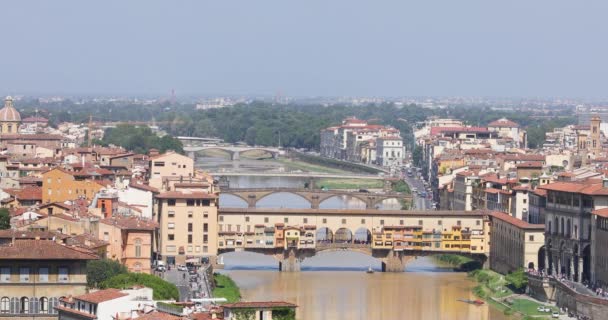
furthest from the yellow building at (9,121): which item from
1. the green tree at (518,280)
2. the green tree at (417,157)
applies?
the green tree at (518,280)

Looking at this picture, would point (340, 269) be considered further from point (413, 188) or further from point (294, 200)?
point (413, 188)

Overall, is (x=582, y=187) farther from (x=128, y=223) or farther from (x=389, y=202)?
(x=389, y=202)

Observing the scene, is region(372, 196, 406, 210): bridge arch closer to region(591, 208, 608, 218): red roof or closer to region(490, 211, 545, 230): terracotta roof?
region(490, 211, 545, 230): terracotta roof

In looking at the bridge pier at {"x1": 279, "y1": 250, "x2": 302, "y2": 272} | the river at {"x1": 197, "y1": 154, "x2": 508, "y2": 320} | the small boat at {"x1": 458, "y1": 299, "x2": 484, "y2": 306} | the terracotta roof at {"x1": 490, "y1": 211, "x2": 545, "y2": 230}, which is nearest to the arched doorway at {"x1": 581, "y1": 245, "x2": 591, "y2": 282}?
the small boat at {"x1": 458, "y1": 299, "x2": 484, "y2": 306}

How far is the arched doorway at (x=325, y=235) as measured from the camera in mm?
50150

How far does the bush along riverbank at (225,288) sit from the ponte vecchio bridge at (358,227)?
505 cm

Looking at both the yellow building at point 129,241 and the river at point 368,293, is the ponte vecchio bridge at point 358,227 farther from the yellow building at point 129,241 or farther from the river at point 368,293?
the yellow building at point 129,241

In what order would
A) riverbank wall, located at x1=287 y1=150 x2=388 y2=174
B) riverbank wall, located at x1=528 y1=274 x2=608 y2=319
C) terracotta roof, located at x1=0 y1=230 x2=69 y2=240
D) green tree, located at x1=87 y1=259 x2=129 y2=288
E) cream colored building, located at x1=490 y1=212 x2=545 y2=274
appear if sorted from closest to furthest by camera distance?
terracotta roof, located at x1=0 y1=230 x2=69 y2=240
green tree, located at x1=87 y1=259 x2=129 y2=288
riverbank wall, located at x1=528 y1=274 x2=608 y2=319
cream colored building, located at x1=490 y1=212 x2=545 y2=274
riverbank wall, located at x1=287 y1=150 x2=388 y2=174

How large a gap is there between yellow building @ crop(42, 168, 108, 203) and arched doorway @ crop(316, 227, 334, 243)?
6.20 metres

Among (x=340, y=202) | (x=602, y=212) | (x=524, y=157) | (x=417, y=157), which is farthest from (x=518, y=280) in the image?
(x=417, y=157)

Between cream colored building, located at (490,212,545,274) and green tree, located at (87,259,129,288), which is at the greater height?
green tree, located at (87,259,129,288)

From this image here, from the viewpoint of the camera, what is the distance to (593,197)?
3981 cm

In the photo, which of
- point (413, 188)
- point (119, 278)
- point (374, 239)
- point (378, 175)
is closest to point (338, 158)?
point (378, 175)

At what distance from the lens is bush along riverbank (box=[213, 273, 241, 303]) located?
3672 cm
